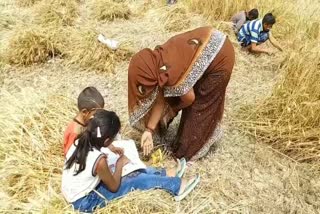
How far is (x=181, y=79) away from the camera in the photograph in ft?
8.26

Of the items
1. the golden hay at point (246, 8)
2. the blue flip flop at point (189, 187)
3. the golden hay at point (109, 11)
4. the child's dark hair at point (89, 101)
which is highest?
the child's dark hair at point (89, 101)

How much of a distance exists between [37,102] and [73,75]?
0.88 metres

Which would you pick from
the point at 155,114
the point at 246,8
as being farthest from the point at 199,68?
the point at 246,8

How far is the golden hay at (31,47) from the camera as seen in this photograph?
4371 millimetres

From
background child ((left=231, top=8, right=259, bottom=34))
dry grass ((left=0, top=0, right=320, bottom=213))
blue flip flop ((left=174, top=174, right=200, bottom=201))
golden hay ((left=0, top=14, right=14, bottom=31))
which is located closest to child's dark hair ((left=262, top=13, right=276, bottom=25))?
background child ((left=231, top=8, right=259, bottom=34))

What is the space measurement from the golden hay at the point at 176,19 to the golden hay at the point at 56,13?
109 centimetres

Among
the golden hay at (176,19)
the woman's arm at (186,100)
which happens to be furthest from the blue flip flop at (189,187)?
the golden hay at (176,19)

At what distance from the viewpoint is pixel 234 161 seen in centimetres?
310

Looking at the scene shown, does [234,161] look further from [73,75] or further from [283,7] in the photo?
[283,7]

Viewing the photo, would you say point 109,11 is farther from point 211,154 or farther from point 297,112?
point 297,112

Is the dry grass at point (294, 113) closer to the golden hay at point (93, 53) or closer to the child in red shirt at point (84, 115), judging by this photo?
the child in red shirt at point (84, 115)

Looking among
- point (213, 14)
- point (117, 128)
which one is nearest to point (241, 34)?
point (213, 14)

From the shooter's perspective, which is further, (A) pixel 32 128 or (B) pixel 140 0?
(B) pixel 140 0

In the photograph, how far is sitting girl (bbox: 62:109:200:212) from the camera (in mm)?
2322
